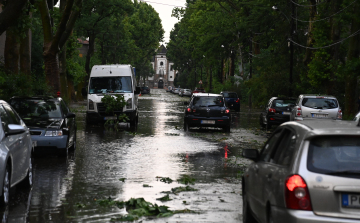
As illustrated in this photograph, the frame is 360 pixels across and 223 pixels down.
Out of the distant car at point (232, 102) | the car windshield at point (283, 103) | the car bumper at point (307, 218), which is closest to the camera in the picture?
the car bumper at point (307, 218)

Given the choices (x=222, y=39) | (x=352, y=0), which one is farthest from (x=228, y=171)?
(x=222, y=39)

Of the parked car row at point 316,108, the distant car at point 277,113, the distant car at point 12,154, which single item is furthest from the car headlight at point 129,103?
the distant car at point 12,154

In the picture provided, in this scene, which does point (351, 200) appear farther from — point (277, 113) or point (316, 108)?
point (277, 113)

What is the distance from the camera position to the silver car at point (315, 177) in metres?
5.18

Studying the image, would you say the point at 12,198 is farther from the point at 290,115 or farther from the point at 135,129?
the point at 290,115

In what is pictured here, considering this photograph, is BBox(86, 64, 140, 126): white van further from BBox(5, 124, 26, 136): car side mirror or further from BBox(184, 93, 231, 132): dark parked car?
BBox(5, 124, 26, 136): car side mirror

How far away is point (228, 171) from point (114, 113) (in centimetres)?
1429

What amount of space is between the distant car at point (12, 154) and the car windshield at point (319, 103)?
53.2 feet

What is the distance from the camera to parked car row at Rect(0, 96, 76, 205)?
9242mm

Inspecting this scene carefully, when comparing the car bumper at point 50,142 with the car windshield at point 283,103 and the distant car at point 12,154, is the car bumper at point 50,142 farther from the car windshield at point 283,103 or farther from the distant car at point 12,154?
the car windshield at point 283,103

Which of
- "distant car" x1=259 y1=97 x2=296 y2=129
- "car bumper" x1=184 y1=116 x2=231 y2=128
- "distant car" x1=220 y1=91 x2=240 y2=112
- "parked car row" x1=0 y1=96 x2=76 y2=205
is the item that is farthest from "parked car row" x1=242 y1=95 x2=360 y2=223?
"distant car" x1=220 y1=91 x2=240 y2=112

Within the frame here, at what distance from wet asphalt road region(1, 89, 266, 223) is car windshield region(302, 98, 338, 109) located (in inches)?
203

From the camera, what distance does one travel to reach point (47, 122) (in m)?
14.8

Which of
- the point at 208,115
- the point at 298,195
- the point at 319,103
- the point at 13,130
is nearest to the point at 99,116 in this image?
the point at 208,115
